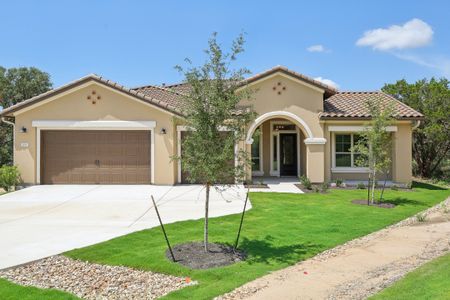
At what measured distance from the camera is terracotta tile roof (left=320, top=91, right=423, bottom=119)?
1839cm

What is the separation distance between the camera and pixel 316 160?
18.6m

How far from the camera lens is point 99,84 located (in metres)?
17.3

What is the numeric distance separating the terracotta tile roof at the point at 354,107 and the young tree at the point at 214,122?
11016mm

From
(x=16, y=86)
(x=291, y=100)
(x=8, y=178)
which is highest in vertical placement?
(x=16, y=86)

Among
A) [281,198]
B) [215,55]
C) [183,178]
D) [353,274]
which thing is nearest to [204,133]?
[215,55]

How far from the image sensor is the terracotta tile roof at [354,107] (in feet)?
60.3

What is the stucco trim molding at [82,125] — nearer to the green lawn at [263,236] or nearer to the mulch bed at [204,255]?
the green lawn at [263,236]

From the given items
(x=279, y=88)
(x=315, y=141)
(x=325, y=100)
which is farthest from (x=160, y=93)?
(x=325, y=100)

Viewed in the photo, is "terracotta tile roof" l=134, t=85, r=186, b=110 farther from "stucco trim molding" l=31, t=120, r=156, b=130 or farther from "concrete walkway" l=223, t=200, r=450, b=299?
"concrete walkway" l=223, t=200, r=450, b=299

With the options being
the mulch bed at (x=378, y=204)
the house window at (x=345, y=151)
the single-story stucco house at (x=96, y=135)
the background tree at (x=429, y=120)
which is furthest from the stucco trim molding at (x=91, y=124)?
the background tree at (x=429, y=120)

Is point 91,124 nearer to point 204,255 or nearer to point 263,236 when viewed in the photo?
point 263,236

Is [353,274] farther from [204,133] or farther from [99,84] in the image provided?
[99,84]

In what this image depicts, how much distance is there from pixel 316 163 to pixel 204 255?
1207 cm

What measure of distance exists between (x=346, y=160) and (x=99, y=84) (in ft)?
41.3
